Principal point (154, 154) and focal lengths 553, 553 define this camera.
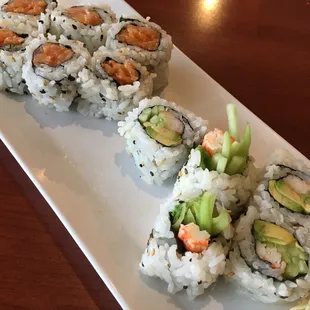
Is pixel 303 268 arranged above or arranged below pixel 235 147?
below

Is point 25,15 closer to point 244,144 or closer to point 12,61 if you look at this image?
point 12,61

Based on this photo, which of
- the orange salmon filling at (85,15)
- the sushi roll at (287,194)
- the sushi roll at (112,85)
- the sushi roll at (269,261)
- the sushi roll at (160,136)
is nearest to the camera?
the sushi roll at (269,261)

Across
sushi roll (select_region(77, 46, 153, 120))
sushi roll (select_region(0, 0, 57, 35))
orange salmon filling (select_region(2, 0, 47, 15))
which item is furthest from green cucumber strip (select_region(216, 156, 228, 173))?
orange salmon filling (select_region(2, 0, 47, 15))

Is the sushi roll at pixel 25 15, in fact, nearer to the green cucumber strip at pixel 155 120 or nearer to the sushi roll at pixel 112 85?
the sushi roll at pixel 112 85

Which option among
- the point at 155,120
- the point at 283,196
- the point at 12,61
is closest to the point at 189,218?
the point at 283,196

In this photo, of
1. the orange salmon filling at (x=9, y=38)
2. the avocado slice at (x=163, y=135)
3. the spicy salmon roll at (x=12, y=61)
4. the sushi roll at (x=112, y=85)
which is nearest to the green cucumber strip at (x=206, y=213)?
the avocado slice at (x=163, y=135)
